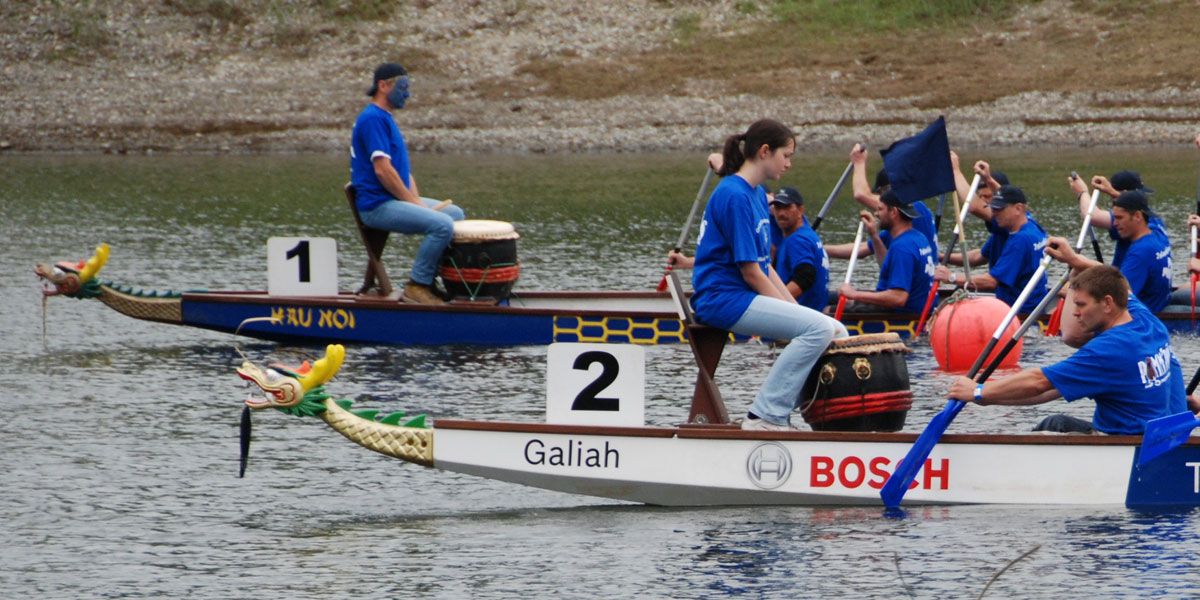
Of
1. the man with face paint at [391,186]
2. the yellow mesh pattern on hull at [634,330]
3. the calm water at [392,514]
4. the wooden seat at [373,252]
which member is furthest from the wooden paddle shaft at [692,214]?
the wooden seat at [373,252]

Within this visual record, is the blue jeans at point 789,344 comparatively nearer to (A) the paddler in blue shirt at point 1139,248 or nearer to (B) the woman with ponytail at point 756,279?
(B) the woman with ponytail at point 756,279

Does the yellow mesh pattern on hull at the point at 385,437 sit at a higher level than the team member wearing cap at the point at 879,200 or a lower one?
lower

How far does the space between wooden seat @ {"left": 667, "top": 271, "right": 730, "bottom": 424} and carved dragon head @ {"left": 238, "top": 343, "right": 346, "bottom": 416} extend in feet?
7.24

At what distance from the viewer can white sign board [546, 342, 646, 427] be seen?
37.2 feet

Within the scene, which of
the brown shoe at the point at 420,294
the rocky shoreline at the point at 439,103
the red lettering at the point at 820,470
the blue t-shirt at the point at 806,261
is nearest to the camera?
the red lettering at the point at 820,470

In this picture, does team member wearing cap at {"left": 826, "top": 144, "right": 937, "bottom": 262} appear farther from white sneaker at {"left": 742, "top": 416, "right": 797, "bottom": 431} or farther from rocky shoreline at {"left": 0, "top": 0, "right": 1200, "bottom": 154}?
rocky shoreline at {"left": 0, "top": 0, "right": 1200, "bottom": 154}

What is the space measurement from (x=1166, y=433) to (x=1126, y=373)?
439 mm

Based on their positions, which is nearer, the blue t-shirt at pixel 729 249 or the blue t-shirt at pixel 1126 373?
the blue t-shirt at pixel 1126 373

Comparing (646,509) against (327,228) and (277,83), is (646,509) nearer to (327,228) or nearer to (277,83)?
(327,228)

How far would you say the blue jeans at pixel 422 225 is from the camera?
1777cm

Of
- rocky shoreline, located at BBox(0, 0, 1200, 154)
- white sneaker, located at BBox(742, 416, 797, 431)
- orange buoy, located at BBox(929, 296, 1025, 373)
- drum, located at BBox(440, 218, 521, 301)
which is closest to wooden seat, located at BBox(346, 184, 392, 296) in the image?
drum, located at BBox(440, 218, 521, 301)

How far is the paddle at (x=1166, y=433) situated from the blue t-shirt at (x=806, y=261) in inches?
221

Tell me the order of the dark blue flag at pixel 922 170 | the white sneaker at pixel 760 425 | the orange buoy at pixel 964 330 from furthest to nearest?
the orange buoy at pixel 964 330 < the dark blue flag at pixel 922 170 < the white sneaker at pixel 760 425

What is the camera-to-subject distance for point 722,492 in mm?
11414
